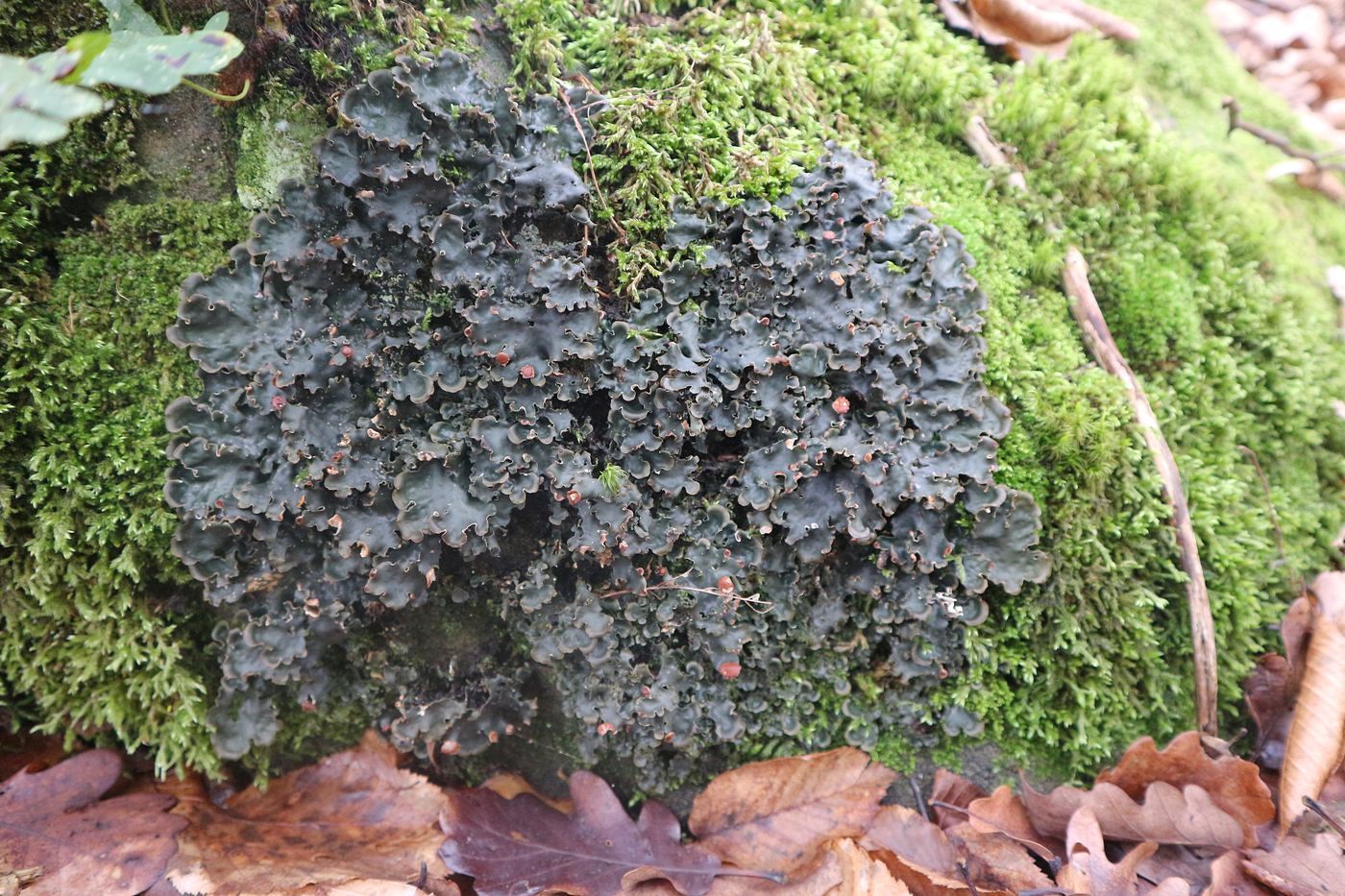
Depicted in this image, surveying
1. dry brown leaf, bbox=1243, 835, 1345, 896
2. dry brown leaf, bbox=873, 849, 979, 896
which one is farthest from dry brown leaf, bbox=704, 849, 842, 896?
dry brown leaf, bbox=1243, 835, 1345, 896

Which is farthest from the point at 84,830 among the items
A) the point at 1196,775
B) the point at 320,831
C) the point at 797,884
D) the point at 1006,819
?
the point at 1196,775

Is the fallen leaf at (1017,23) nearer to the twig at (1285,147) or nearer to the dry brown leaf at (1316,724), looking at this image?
the twig at (1285,147)

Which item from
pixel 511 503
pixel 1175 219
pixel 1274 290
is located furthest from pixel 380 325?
pixel 1274 290

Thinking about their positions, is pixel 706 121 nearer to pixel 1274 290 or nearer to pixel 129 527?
pixel 129 527

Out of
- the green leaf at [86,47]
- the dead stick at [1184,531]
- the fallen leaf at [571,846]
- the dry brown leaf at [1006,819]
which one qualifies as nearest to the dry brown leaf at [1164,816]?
the dry brown leaf at [1006,819]

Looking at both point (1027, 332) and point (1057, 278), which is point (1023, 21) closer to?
point (1057, 278)
